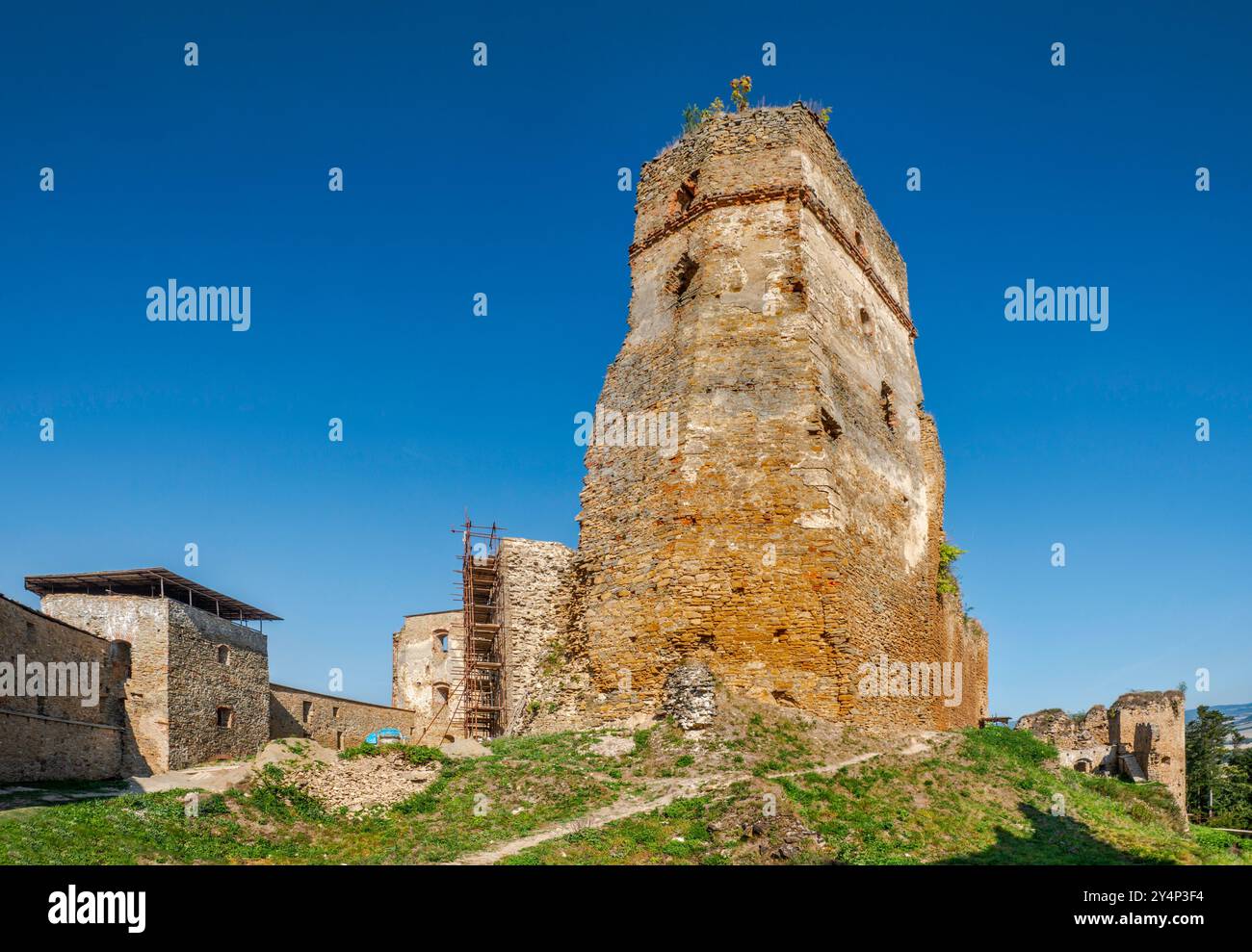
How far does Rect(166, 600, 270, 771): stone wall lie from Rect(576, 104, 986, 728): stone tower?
11.7m

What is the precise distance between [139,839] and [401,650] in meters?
25.6

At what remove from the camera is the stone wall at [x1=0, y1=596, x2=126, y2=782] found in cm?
1633

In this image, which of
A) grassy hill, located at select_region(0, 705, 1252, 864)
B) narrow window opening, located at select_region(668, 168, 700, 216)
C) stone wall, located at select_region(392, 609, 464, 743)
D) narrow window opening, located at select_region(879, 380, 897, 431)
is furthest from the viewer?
stone wall, located at select_region(392, 609, 464, 743)

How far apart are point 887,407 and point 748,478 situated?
19.7ft

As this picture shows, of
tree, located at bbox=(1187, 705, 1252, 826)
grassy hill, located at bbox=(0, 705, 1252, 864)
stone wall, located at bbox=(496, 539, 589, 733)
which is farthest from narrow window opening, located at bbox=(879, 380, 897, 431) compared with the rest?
tree, located at bbox=(1187, 705, 1252, 826)

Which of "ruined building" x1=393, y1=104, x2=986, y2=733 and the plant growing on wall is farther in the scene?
the plant growing on wall

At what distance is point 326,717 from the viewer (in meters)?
31.0

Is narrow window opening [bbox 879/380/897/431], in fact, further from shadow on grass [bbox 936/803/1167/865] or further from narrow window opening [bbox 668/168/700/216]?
shadow on grass [bbox 936/803/1167/865]

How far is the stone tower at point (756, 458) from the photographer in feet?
55.0

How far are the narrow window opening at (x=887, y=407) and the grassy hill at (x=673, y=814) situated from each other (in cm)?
761

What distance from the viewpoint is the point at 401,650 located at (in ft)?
121

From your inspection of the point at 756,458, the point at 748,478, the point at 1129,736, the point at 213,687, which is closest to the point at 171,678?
the point at 213,687

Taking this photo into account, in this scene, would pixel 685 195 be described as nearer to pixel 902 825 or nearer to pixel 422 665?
pixel 902 825
